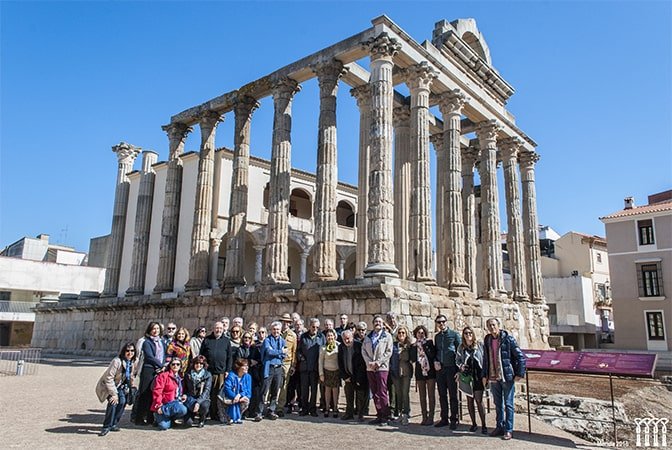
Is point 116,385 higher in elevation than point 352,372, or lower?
lower

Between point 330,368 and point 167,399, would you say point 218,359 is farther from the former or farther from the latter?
point 330,368

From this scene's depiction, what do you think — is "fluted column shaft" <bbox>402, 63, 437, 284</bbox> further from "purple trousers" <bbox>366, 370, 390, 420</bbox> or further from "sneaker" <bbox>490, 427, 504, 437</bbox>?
"sneaker" <bbox>490, 427, 504, 437</bbox>

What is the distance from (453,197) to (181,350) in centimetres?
1339

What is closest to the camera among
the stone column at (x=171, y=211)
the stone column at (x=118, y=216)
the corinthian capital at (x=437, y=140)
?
the stone column at (x=171, y=211)

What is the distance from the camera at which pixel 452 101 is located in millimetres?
20734

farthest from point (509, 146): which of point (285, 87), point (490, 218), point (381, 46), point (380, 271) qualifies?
point (380, 271)

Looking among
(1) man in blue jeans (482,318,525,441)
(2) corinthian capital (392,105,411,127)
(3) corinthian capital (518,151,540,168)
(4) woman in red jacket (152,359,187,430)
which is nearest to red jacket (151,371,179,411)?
(4) woman in red jacket (152,359,187,430)

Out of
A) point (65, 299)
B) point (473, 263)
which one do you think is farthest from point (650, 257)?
point (65, 299)

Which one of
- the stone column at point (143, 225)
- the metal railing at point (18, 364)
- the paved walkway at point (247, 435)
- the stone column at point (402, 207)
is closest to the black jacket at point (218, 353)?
the paved walkway at point (247, 435)

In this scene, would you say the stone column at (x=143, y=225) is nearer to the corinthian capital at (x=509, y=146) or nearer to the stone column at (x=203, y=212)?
the stone column at (x=203, y=212)

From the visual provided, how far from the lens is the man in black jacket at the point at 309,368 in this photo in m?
9.36

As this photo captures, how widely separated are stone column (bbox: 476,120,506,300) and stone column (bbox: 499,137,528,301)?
5.46 feet

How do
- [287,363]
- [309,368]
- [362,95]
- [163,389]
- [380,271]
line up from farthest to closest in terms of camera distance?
[362,95] → [380,271] → [287,363] → [309,368] → [163,389]

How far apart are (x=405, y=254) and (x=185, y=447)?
48.4 ft
